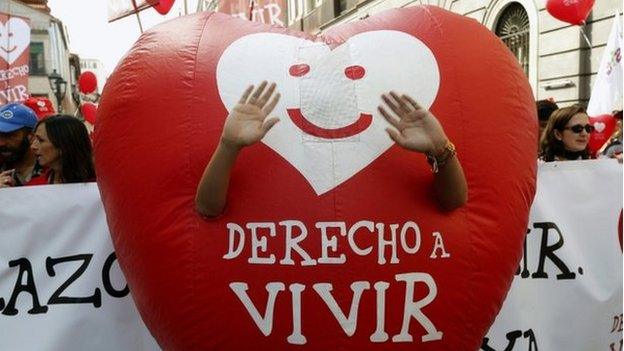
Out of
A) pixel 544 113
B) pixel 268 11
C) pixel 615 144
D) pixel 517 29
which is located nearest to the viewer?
pixel 544 113

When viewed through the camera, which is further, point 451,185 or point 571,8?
point 571,8

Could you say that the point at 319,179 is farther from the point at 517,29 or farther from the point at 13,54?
the point at 517,29

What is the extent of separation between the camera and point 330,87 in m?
1.88

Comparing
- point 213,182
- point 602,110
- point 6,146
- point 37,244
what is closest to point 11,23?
point 6,146

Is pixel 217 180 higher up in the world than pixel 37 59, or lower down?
higher up

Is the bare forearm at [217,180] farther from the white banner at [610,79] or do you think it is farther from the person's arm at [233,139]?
the white banner at [610,79]

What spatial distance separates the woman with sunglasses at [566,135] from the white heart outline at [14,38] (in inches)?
258

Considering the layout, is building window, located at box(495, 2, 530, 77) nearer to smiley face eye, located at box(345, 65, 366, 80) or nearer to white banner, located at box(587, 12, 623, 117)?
white banner, located at box(587, 12, 623, 117)

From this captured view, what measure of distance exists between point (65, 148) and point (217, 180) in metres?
1.22

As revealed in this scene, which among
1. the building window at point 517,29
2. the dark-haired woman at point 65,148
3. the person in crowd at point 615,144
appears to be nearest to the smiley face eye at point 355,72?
the dark-haired woman at point 65,148

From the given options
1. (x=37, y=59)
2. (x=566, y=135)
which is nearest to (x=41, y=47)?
(x=37, y=59)

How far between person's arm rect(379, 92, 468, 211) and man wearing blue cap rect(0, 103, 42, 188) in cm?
200

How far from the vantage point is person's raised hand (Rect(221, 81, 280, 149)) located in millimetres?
1716

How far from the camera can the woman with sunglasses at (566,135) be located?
323 cm
